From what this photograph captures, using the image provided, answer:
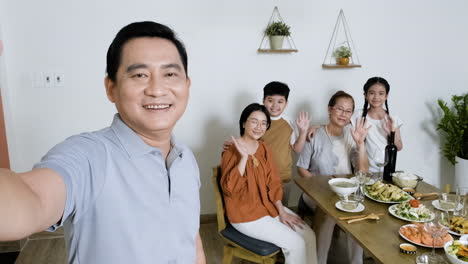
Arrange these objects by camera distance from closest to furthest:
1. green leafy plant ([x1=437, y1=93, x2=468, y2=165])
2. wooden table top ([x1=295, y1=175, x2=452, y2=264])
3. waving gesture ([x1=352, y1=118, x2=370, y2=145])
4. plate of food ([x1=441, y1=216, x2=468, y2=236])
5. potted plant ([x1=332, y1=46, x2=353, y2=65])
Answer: wooden table top ([x1=295, y1=175, x2=452, y2=264]) → plate of food ([x1=441, y1=216, x2=468, y2=236]) → waving gesture ([x1=352, y1=118, x2=370, y2=145]) → potted plant ([x1=332, y1=46, x2=353, y2=65]) → green leafy plant ([x1=437, y1=93, x2=468, y2=165])

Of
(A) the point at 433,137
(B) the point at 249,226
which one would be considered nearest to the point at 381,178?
(B) the point at 249,226

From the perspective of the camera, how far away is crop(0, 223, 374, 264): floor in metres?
2.47

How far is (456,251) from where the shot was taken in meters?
1.22

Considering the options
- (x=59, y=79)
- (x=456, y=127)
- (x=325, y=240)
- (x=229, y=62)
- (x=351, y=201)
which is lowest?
(x=325, y=240)

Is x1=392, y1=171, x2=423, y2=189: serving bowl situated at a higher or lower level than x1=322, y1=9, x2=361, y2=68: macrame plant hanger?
lower

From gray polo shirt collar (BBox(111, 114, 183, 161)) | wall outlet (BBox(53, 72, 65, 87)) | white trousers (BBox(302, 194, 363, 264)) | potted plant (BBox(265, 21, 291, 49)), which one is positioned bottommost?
white trousers (BBox(302, 194, 363, 264))

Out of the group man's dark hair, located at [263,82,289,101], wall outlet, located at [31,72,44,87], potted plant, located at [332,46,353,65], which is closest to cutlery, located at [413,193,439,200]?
man's dark hair, located at [263,82,289,101]

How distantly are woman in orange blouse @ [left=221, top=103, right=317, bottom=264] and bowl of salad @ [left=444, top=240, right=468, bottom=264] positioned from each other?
2.66ft

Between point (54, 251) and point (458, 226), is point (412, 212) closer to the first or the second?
point (458, 226)

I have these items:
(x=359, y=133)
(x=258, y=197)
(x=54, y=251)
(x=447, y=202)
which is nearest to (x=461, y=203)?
(x=447, y=202)

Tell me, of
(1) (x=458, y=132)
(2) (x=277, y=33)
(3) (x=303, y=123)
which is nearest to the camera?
(3) (x=303, y=123)

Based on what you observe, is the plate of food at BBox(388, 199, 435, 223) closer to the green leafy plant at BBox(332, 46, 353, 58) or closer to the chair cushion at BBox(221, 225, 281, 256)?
the chair cushion at BBox(221, 225, 281, 256)

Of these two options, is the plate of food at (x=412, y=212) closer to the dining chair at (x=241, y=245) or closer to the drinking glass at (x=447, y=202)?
the drinking glass at (x=447, y=202)

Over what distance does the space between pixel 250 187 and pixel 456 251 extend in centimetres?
110
